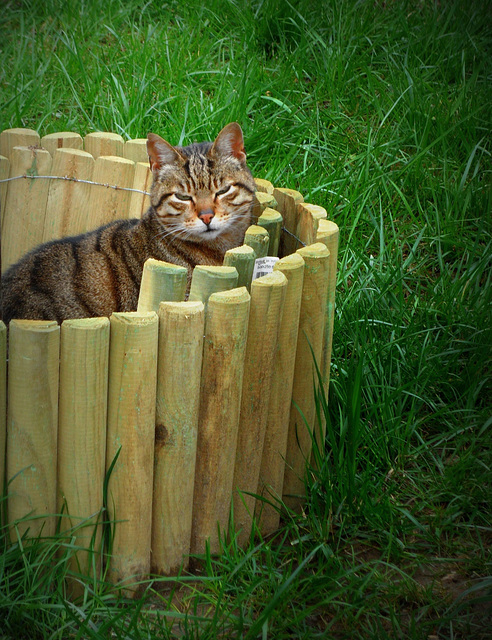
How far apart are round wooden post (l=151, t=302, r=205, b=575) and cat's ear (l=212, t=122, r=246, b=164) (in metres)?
1.20

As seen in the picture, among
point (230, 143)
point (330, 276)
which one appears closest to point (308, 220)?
point (330, 276)

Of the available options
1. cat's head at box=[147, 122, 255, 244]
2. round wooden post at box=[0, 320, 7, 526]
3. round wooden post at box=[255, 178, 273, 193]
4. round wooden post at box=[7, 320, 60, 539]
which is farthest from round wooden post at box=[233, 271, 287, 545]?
round wooden post at box=[255, 178, 273, 193]

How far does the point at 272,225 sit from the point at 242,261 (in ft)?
1.40

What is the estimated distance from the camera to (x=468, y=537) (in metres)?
2.49

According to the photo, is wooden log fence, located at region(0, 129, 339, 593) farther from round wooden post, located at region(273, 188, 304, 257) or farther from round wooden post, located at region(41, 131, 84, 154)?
round wooden post, located at region(41, 131, 84, 154)

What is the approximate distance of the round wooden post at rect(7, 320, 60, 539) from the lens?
6.13 feet

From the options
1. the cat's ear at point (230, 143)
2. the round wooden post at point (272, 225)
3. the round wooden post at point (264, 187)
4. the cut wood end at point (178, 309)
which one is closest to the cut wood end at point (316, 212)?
the round wooden post at point (272, 225)

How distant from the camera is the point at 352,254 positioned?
3521 millimetres

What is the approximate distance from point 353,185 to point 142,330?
86.4 inches

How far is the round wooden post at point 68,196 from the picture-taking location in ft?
11.1

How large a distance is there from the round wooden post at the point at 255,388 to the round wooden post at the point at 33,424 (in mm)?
609

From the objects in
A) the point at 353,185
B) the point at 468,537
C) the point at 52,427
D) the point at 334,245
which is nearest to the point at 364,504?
the point at 468,537

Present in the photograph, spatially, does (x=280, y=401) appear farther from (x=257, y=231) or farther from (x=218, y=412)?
(x=257, y=231)

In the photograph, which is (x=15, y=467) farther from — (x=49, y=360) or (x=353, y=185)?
(x=353, y=185)
